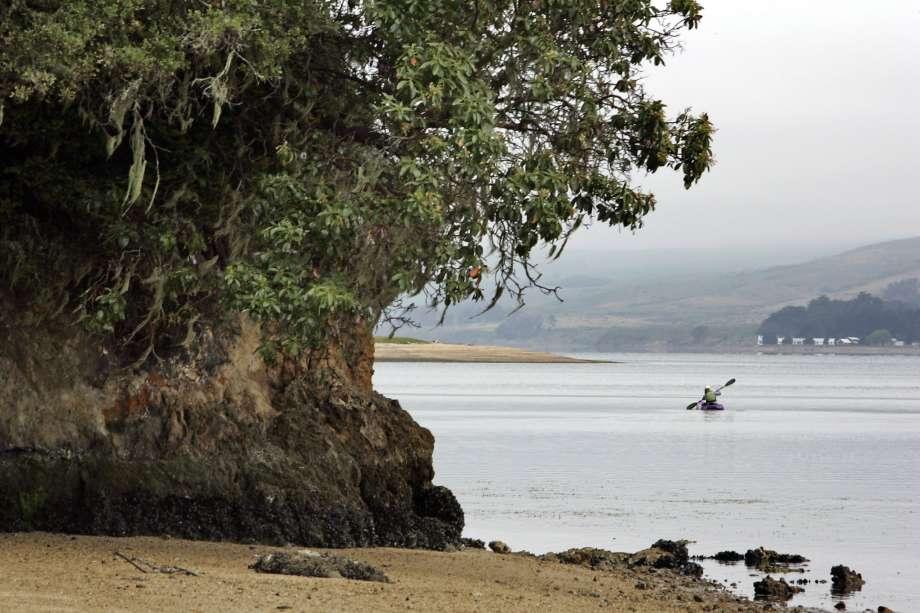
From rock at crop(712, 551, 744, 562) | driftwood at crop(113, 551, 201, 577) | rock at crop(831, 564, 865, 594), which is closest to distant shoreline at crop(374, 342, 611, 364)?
rock at crop(712, 551, 744, 562)

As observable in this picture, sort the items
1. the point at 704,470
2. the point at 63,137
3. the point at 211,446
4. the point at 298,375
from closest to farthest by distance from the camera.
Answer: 1. the point at 63,137
2. the point at 211,446
3. the point at 298,375
4. the point at 704,470

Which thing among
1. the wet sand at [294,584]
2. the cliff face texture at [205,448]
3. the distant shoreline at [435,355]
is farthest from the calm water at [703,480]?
the distant shoreline at [435,355]

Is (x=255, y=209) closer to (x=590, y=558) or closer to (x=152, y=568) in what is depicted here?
(x=152, y=568)

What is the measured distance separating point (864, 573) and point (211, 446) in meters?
10.0

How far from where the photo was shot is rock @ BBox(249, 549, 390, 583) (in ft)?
45.8

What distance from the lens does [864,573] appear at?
71.3ft

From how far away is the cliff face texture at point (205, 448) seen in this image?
16234 mm

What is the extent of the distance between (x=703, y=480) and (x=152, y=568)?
24.6 meters

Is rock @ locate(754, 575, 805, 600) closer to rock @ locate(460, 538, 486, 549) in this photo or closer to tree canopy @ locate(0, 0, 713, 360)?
rock @ locate(460, 538, 486, 549)

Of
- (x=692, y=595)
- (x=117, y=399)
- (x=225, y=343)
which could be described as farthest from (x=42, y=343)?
(x=692, y=595)

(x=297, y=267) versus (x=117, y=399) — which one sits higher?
(x=297, y=267)

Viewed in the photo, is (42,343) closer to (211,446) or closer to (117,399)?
(117,399)

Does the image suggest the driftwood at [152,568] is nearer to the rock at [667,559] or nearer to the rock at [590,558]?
the rock at [590,558]

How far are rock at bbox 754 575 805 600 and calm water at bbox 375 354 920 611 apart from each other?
0.20m
